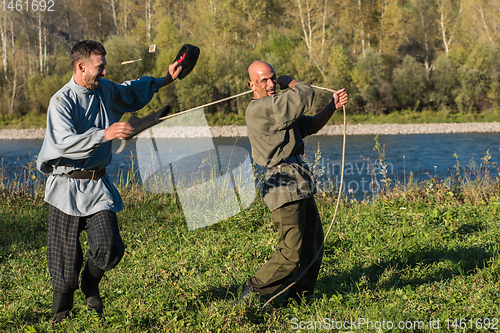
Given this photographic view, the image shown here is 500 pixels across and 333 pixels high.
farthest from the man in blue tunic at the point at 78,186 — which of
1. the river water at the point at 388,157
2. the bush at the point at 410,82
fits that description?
the bush at the point at 410,82

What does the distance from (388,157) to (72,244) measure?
15.4 metres

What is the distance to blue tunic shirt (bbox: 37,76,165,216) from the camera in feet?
8.68

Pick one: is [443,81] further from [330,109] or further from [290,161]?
[290,161]

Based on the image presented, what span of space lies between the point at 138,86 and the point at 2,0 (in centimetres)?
3254

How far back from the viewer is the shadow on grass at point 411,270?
353cm

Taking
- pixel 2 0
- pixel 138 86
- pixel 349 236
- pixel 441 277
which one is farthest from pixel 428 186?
pixel 2 0

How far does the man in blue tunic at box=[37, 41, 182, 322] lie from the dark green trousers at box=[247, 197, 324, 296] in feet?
3.44

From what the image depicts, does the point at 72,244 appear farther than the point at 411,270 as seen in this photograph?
No

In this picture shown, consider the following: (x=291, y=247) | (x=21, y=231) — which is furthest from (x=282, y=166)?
(x=21, y=231)

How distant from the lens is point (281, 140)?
304cm

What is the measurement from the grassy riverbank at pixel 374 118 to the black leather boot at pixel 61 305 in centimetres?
2728

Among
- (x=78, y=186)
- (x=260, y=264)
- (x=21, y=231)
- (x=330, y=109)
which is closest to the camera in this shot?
(x=78, y=186)

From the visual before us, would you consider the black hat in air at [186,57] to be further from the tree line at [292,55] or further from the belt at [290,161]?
the tree line at [292,55]

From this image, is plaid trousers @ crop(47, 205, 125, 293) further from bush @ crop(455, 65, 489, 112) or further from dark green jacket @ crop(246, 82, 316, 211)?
bush @ crop(455, 65, 489, 112)
